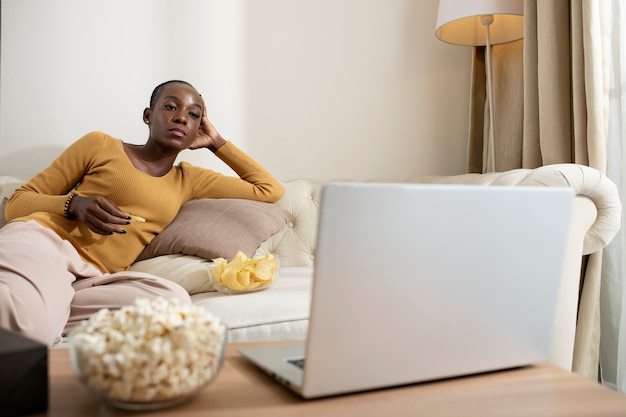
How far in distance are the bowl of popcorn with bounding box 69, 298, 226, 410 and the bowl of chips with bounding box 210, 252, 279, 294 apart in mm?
789

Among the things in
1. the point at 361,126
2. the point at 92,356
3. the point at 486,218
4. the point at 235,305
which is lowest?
the point at 235,305

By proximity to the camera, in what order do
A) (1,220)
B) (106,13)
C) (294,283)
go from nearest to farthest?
(294,283) → (1,220) → (106,13)

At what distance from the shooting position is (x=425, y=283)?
67cm

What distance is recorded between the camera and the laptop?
0.62 meters

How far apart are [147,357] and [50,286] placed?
736mm

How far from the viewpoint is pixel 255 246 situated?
5.99ft

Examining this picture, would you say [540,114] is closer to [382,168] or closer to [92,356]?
[382,168]

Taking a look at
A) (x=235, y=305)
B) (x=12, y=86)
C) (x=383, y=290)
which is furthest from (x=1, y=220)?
(x=383, y=290)

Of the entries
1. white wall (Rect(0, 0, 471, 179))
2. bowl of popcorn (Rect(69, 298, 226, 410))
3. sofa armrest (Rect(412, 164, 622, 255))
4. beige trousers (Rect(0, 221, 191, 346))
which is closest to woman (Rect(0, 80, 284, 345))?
beige trousers (Rect(0, 221, 191, 346))

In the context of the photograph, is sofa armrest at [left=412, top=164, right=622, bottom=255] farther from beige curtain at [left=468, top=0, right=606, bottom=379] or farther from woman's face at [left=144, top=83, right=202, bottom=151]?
woman's face at [left=144, top=83, right=202, bottom=151]

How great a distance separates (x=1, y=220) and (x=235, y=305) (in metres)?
0.90

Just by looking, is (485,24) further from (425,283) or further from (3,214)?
(425,283)

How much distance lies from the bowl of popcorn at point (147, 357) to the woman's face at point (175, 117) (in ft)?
4.34

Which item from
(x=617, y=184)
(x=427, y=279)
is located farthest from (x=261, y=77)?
(x=427, y=279)
